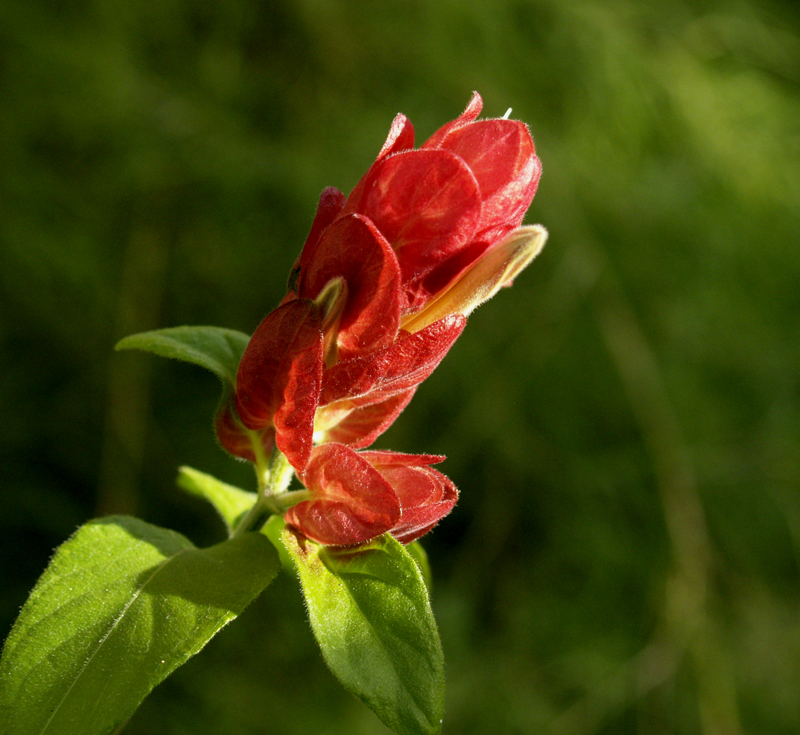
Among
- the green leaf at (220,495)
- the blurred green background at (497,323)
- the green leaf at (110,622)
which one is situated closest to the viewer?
the green leaf at (110,622)

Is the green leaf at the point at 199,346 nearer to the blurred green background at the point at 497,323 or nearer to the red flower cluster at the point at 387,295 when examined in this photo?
the red flower cluster at the point at 387,295

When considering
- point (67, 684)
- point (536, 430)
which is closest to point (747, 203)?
point (536, 430)

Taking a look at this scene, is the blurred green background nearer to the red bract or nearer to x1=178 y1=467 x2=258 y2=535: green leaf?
x1=178 y1=467 x2=258 y2=535: green leaf

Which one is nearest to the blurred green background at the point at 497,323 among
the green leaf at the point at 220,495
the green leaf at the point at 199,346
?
the green leaf at the point at 220,495

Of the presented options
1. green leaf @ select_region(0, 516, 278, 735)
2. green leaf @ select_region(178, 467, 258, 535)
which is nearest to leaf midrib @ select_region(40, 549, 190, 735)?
green leaf @ select_region(0, 516, 278, 735)

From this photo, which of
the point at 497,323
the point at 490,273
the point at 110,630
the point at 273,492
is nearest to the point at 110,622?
the point at 110,630

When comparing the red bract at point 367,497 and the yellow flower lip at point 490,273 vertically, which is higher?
the yellow flower lip at point 490,273
